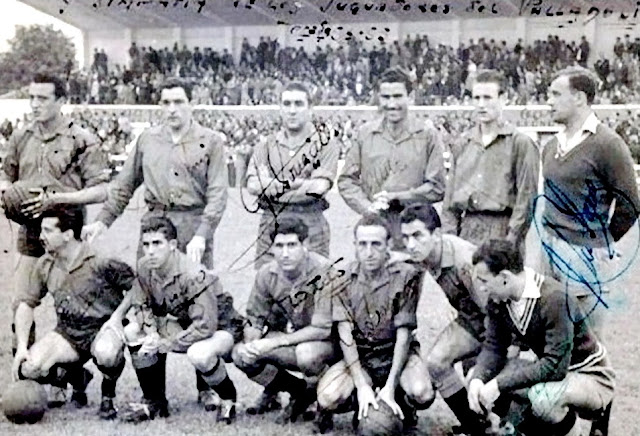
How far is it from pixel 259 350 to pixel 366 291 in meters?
0.48

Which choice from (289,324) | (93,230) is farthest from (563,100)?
(93,230)

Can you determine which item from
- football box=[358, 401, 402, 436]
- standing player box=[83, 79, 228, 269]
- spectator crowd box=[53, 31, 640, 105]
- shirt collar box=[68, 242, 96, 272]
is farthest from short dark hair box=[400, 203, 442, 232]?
shirt collar box=[68, 242, 96, 272]

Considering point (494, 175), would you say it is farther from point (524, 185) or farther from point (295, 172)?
point (295, 172)

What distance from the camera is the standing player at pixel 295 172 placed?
12.9 ft

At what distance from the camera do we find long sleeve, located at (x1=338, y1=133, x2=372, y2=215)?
3.93 metres

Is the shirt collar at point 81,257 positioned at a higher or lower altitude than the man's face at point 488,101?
lower

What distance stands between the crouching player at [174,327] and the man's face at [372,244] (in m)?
0.69

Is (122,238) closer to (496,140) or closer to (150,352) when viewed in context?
(150,352)

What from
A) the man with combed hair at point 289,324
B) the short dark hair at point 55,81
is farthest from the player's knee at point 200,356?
the short dark hair at point 55,81

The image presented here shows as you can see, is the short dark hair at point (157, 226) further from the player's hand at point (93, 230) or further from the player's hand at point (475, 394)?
the player's hand at point (475, 394)

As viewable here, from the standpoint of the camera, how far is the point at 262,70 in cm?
432

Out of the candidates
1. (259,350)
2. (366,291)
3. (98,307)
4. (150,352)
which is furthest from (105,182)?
(366,291)

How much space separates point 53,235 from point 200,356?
2.57ft

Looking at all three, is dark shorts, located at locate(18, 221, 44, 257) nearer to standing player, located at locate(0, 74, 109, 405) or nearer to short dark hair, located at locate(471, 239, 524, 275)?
standing player, located at locate(0, 74, 109, 405)
